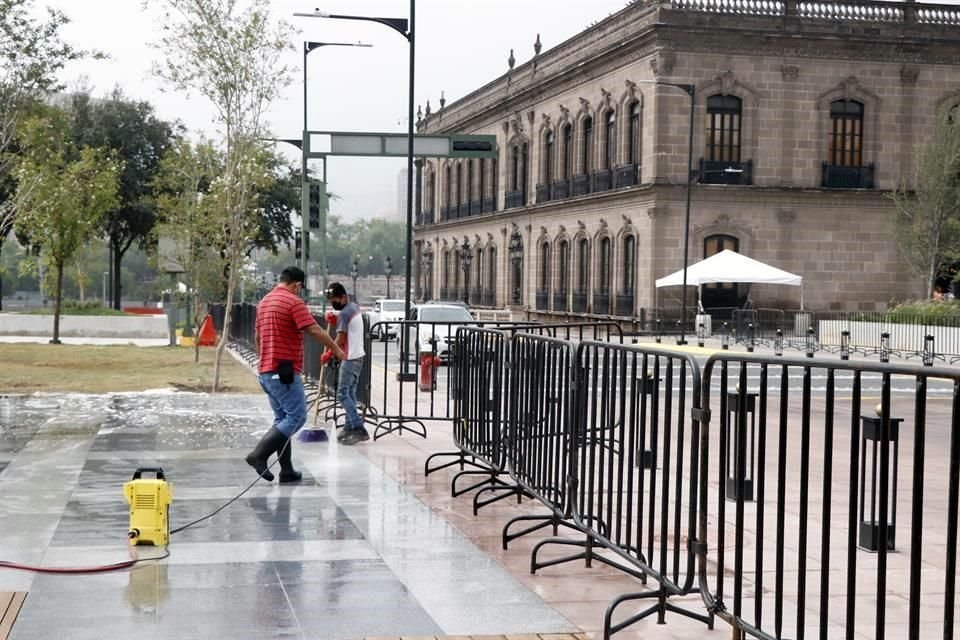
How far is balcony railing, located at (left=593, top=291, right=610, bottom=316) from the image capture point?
51281mm

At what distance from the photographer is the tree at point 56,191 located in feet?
102

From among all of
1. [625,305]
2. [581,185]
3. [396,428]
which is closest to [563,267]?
[581,185]

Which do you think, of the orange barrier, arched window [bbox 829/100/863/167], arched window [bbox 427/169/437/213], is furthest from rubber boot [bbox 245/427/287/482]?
arched window [bbox 427/169/437/213]

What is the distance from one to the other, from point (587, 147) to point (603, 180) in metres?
2.93

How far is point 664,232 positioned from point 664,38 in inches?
273

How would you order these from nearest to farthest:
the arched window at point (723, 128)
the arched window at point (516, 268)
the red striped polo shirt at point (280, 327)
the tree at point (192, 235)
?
the red striped polo shirt at point (280, 327) → the tree at point (192, 235) → the arched window at point (723, 128) → the arched window at point (516, 268)

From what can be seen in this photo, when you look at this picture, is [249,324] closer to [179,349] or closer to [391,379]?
[179,349]

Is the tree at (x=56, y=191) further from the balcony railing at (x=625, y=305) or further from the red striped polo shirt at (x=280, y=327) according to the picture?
the red striped polo shirt at (x=280, y=327)

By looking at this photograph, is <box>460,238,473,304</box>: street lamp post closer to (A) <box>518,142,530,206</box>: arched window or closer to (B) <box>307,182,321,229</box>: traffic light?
(A) <box>518,142,530,206</box>: arched window

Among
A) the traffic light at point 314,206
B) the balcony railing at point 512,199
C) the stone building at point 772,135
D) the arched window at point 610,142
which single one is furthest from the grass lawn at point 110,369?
the balcony railing at point 512,199

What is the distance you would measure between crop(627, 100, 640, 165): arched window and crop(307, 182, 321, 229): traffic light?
21.9 meters

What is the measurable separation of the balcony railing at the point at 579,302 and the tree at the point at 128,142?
60.4 ft

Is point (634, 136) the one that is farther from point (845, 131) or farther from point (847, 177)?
point (847, 177)

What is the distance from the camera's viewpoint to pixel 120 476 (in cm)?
1121
